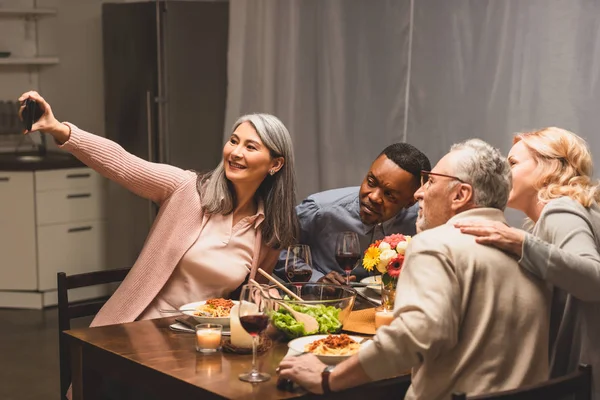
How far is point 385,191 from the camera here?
3.35 m

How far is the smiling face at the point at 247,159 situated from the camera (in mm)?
3072

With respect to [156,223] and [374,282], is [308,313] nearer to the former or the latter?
[374,282]

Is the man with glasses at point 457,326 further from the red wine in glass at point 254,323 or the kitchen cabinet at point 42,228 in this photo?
the kitchen cabinet at point 42,228

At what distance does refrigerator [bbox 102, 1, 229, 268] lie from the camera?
580 centimetres

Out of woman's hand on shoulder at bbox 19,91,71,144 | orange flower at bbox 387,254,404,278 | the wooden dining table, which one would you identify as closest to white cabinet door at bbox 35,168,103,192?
woman's hand on shoulder at bbox 19,91,71,144

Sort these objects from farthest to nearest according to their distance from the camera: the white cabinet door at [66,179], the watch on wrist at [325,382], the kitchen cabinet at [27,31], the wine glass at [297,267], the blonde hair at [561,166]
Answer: the kitchen cabinet at [27,31]
the white cabinet door at [66,179]
the wine glass at [297,267]
the blonde hair at [561,166]
the watch on wrist at [325,382]

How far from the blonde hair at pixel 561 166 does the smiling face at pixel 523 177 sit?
14 millimetres

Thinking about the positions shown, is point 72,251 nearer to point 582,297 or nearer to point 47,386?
point 47,386

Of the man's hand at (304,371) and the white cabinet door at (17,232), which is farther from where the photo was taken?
the white cabinet door at (17,232)

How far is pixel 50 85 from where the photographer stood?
6684 millimetres

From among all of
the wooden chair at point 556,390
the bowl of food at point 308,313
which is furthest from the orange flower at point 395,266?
the wooden chair at point 556,390

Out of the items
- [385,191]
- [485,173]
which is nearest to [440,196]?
[485,173]

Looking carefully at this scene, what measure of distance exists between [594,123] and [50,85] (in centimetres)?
430

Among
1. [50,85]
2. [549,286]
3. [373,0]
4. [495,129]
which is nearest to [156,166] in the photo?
[549,286]
